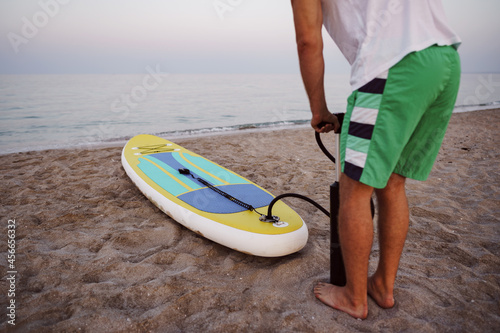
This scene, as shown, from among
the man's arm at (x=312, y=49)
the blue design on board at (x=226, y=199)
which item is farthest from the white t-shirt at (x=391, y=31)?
the blue design on board at (x=226, y=199)

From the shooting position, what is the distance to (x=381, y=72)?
47.2 inches

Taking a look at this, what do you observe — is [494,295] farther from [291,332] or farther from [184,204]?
[184,204]

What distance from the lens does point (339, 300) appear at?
1521 mm

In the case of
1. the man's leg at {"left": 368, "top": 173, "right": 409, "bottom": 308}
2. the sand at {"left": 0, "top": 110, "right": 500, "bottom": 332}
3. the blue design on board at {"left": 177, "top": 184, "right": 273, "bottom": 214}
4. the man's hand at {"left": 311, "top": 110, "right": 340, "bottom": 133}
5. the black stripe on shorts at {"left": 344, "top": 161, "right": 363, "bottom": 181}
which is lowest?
the sand at {"left": 0, "top": 110, "right": 500, "bottom": 332}

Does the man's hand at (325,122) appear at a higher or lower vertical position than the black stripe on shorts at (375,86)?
lower

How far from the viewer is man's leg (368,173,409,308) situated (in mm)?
1447

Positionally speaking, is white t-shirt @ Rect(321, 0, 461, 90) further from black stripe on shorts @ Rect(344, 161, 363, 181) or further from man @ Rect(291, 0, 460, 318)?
black stripe on shorts @ Rect(344, 161, 363, 181)

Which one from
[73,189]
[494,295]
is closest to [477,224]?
[494,295]

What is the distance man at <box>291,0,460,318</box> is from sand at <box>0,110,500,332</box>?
37 centimetres

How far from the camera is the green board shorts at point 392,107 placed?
1.19 m

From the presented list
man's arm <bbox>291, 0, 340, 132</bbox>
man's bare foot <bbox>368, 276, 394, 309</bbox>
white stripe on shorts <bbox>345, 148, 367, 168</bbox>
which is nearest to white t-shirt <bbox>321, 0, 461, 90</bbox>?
man's arm <bbox>291, 0, 340, 132</bbox>

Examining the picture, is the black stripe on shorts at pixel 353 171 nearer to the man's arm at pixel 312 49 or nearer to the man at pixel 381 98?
the man at pixel 381 98

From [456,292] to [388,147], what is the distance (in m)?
1.02

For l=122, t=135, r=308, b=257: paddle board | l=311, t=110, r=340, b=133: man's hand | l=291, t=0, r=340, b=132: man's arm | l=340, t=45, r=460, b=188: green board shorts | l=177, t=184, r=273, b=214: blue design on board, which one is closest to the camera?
l=340, t=45, r=460, b=188: green board shorts
